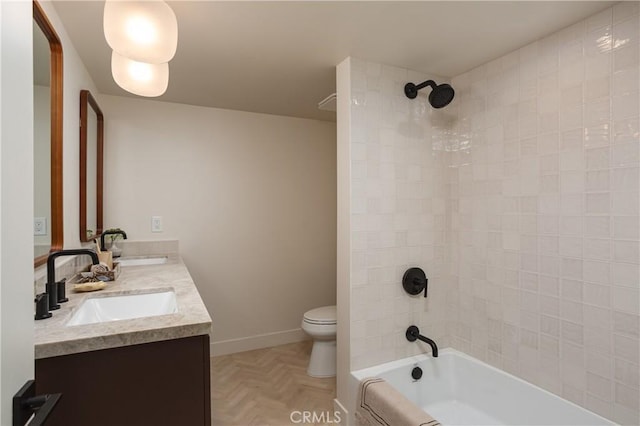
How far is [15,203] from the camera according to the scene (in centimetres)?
64

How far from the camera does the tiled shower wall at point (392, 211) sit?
2.16 meters

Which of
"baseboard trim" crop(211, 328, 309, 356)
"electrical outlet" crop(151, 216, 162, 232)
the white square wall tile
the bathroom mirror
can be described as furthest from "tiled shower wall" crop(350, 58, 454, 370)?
"electrical outlet" crop(151, 216, 162, 232)

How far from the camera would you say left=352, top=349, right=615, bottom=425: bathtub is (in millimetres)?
1850

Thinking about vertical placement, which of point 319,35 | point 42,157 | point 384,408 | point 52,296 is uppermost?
point 319,35

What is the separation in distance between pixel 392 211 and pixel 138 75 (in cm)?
157

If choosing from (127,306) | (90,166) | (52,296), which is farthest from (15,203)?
(90,166)

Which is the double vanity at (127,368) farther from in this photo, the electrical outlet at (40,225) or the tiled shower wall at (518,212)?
the tiled shower wall at (518,212)

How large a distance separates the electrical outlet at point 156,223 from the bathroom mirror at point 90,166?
1.27 feet

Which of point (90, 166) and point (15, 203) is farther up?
point (90, 166)

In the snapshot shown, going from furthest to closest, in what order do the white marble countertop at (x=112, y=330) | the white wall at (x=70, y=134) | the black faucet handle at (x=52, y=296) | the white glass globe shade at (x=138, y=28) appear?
the white wall at (x=70, y=134), the black faucet handle at (x=52, y=296), the white glass globe shade at (x=138, y=28), the white marble countertop at (x=112, y=330)

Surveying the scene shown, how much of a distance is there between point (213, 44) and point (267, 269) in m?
2.09

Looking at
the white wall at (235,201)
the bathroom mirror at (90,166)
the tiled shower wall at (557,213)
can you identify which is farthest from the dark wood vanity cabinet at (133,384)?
the white wall at (235,201)

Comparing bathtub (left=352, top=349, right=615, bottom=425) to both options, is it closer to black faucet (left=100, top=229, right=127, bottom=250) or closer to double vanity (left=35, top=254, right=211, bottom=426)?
double vanity (left=35, top=254, right=211, bottom=426)

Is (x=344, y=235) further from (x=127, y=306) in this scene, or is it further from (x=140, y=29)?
(x=140, y=29)
